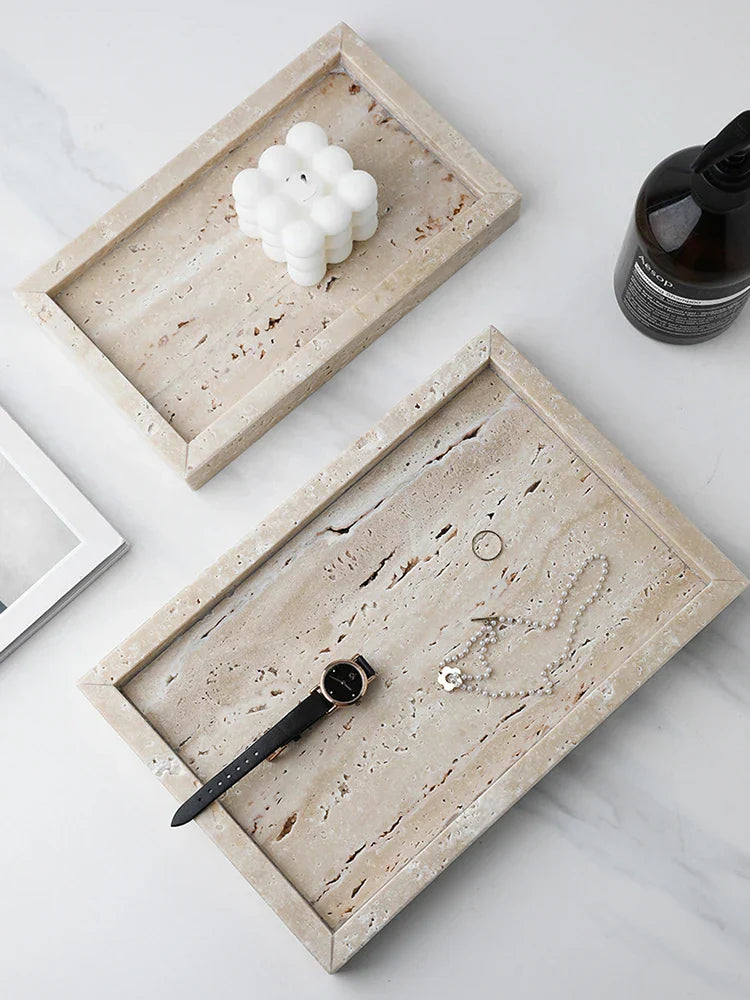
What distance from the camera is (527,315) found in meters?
0.78

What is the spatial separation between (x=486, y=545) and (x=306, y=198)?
28cm

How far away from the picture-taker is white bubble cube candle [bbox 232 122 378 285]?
2.33 feet

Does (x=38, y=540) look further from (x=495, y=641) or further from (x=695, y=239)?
(x=695, y=239)

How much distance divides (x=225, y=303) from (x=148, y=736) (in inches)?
12.6

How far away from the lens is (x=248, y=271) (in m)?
0.77

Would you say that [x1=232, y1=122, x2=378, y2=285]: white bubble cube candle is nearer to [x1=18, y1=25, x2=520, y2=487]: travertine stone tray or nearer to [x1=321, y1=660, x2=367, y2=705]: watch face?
[x1=18, y1=25, x2=520, y2=487]: travertine stone tray

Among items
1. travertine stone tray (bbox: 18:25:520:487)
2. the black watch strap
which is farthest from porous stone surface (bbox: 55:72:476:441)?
the black watch strap

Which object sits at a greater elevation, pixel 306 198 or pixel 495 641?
pixel 306 198

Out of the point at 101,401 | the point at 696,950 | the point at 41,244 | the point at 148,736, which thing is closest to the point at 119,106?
the point at 41,244

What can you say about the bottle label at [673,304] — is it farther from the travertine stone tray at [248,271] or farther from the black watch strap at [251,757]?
the black watch strap at [251,757]

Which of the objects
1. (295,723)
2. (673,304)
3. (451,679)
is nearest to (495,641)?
(451,679)

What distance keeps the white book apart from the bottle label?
1.36 ft

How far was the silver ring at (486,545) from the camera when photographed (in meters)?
0.73

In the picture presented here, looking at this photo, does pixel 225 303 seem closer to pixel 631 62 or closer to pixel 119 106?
pixel 119 106
